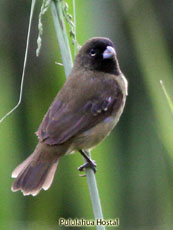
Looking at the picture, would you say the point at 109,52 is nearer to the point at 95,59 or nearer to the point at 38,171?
the point at 95,59

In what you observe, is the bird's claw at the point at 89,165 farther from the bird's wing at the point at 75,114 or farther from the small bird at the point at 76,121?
the bird's wing at the point at 75,114

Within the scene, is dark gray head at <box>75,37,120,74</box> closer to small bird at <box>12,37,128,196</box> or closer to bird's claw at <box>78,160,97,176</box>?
small bird at <box>12,37,128,196</box>

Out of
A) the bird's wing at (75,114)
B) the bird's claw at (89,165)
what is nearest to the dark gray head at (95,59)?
the bird's wing at (75,114)

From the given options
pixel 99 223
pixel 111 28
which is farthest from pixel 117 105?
pixel 111 28

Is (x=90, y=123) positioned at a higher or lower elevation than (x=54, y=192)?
higher

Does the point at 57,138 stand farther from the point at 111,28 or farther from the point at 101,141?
the point at 111,28

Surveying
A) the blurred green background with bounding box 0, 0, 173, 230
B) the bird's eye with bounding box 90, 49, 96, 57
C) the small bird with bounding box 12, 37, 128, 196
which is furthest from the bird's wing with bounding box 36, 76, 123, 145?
the bird's eye with bounding box 90, 49, 96, 57
